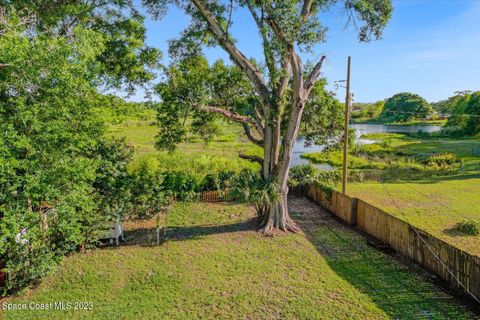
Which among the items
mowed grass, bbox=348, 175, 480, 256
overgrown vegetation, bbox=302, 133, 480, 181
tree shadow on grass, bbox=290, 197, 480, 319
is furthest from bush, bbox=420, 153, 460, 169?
tree shadow on grass, bbox=290, 197, 480, 319

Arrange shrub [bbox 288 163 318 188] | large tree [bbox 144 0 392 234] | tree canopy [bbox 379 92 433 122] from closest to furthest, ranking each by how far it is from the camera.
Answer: large tree [bbox 144 0 392 234] → shrub [bbox 288 163 318 188] → tree canopy [bbox 379 92 433 122]

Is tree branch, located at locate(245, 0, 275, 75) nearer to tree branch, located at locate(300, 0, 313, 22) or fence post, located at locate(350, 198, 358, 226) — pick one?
tree branch, located at locate(300, 0, 313, 22)

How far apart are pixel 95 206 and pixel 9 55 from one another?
15.8 ft

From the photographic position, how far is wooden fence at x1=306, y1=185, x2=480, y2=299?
6.51 metres

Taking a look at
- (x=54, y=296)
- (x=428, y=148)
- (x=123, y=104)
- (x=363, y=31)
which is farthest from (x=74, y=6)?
(x=428, y=148)

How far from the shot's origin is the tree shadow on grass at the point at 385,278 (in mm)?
6234

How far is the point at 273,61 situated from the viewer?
10359mm

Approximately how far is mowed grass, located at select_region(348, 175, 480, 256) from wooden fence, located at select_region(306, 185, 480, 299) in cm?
214

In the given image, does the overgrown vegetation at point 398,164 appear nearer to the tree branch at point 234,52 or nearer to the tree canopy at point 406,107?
the tree branch at point 234,52

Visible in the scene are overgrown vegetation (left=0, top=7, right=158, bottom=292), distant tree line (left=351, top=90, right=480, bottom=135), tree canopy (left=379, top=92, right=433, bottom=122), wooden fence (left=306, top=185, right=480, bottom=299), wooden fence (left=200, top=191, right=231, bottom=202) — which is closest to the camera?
Answer: overgrown vegetation (left=0, top=7, right=158, bottom=292)

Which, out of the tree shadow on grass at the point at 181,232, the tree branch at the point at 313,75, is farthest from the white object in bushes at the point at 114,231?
the tree branch at the point at 313,75

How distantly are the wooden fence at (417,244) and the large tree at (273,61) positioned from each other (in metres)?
2.57

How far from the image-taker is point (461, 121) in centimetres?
5525

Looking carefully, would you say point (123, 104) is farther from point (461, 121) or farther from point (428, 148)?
point (461, 121)
